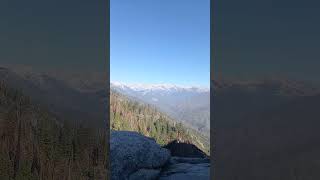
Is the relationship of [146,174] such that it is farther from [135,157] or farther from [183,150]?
[183,150]

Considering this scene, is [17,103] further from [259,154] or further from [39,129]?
[259,154]

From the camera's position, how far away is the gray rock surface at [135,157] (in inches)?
400

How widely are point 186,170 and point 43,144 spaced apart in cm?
425

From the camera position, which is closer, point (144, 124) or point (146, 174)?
point (146, 174)

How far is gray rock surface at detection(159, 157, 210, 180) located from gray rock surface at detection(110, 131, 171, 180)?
9.5 inches

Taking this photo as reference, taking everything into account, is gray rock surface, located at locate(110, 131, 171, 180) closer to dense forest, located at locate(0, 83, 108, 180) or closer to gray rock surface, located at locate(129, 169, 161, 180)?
gray rock surface, located at locate(129, 169, 161, 180)

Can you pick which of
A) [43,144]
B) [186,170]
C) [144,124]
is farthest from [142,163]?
[144,124]

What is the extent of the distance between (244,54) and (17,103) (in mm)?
3944

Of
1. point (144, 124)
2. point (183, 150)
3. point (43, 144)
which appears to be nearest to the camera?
point (43, 144)

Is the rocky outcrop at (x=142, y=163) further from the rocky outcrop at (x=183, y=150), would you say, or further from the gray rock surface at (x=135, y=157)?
the rocky outcrop at (x=183, y=150)

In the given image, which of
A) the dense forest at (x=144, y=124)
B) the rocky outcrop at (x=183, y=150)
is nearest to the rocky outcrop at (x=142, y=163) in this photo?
the rocky outcrop at (x=183, y=150)

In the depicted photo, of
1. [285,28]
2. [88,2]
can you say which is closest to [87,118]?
[88,2]

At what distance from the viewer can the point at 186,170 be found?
33.1 feet

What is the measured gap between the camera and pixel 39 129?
707 cm
